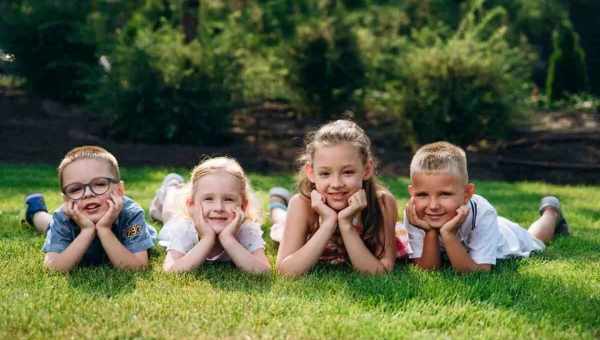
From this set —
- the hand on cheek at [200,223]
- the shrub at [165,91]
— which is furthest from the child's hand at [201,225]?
the shrub at [165,91]

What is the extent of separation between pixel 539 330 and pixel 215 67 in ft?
30.8

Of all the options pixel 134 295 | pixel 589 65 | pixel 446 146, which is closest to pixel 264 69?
pixel 446 146

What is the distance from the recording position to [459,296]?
12.7 ft

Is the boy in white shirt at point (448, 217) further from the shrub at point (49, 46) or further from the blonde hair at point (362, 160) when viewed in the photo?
the shrub at point (49, 46)

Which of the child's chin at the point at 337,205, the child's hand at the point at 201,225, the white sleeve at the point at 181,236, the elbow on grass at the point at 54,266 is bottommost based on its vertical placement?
the elbow on grass at the point at 54,266

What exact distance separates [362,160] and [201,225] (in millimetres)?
1121

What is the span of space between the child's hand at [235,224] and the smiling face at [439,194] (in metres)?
1.15

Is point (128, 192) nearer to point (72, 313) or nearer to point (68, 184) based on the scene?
point (68, 184)

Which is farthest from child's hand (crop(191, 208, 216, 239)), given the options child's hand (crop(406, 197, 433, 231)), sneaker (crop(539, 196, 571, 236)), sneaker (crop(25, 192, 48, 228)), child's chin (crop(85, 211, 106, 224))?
sneaker (crop(539, 196, 571, 236))

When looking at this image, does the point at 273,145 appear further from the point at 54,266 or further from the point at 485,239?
the point at 54,266

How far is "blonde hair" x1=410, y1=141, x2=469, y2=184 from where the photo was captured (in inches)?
180

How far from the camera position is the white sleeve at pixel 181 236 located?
4777mm

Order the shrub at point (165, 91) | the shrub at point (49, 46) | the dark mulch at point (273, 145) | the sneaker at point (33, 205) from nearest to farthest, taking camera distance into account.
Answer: the sneaker at point (33, 205) → the dark mulch at point (273, 145) → the shrub at point (165, 91) → the shrub at point (49, 46)

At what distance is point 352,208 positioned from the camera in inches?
175
